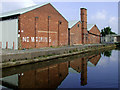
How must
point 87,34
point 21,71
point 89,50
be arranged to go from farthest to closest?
point 87,34 < point 89,50 < point 21,71

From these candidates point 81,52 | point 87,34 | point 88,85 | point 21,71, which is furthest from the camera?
point 87,34

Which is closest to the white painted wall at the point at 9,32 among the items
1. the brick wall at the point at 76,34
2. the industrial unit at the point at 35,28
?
the industrial unit at the point at 35,28

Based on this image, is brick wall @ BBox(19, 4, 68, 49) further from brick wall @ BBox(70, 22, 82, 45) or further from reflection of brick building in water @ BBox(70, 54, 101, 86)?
reflection of brick building in water @ BBox(70, 54, 101, 86)

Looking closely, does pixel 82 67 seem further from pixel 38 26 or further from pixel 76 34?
pixel 76 34

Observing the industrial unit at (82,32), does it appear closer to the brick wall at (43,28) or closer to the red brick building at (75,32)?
the red brick building at (75,32)

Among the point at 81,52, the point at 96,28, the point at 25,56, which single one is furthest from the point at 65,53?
the point at 96,28

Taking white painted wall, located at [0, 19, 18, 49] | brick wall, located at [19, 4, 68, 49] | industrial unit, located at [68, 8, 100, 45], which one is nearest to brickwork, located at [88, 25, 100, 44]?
industrial unit, located at [68, 8, 100, 45]

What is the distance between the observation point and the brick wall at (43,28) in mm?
24938

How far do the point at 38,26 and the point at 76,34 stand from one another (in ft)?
56.6

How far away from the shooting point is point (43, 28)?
28.8 metres

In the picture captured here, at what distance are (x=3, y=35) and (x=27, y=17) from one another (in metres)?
5.88

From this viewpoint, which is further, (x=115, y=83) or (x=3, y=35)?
(x=3, y=35)

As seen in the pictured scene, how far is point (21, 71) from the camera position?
1417cm

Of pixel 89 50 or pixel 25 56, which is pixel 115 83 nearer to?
pixel 25 56
